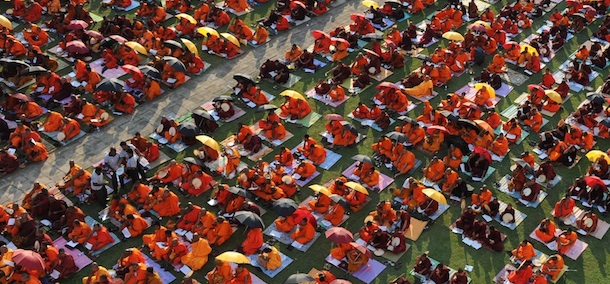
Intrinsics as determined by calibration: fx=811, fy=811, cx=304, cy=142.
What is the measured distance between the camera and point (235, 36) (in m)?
42.0

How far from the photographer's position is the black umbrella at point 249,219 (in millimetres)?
26531

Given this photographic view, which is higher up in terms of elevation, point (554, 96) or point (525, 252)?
point (554, 96)

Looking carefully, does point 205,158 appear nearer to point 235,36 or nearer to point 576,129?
point 235,36

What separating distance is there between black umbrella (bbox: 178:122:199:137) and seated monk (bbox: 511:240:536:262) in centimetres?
1310

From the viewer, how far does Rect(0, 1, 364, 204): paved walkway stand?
31188 mm

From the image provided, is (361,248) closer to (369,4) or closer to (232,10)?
(369,4)

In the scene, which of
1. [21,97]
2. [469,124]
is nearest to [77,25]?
[21,97]

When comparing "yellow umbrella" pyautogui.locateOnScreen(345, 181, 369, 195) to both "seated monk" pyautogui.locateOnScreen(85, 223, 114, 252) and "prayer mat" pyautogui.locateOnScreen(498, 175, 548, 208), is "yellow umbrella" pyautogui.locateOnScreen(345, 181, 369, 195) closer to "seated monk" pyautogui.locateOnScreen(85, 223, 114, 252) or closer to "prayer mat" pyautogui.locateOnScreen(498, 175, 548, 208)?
"prayer mat" pyautogui.locateOnScreen(498, 175, 548, 208)

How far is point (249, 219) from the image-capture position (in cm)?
2659

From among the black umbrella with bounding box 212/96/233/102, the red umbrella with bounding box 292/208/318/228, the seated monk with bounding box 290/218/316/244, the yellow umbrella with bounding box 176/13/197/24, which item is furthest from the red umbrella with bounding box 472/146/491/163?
the yellow umbrella with bounding box 176/13/197/24

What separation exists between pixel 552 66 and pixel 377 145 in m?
13.1

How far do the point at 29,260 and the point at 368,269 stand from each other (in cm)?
1081

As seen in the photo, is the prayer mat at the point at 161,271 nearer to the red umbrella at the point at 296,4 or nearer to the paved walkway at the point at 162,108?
the paved walkway at the point at 162,108

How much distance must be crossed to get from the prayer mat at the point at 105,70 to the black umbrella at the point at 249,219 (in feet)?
45.7
